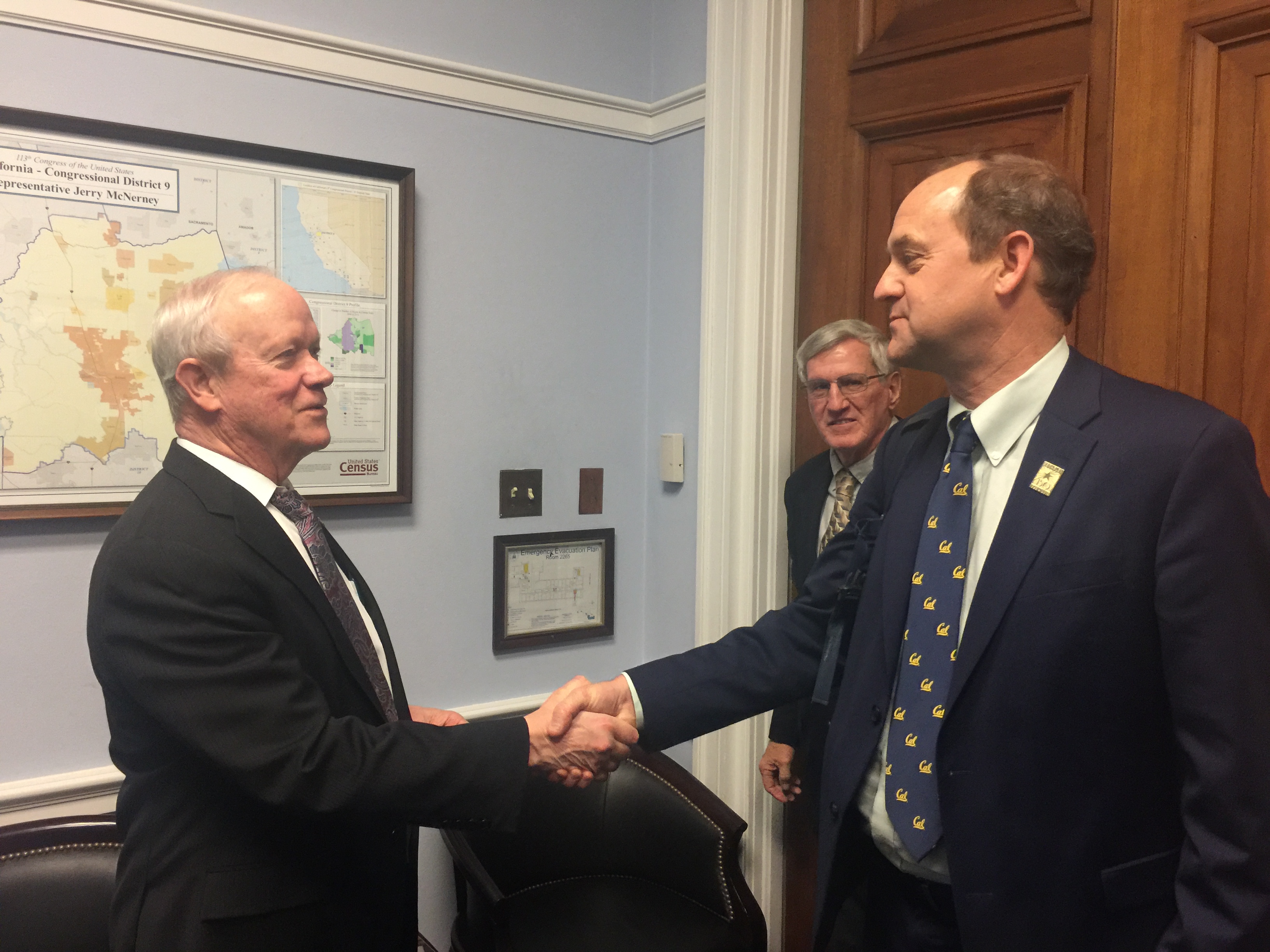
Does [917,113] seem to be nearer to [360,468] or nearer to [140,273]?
[360,468]

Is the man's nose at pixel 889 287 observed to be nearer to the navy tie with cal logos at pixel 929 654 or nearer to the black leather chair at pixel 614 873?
the navy tie with cal logos at pixel 929 654

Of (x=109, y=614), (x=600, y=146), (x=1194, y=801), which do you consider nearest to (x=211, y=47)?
(x=600, y=146)

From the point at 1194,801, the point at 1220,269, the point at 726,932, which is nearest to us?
the point at 1194,801

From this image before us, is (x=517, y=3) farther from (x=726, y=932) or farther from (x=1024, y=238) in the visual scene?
(x=726, y=932)

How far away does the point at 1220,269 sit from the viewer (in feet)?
5.44

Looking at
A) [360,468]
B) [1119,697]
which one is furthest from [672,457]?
[1119,697]

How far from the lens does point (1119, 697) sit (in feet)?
3.72

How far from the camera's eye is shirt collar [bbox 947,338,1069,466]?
1.28m

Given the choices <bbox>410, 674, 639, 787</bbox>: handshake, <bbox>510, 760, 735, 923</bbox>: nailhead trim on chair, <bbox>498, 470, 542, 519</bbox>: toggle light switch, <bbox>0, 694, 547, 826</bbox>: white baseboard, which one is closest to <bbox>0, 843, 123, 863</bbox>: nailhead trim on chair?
<bbox>0, 694, 547, 826</bbox>: white baseboard

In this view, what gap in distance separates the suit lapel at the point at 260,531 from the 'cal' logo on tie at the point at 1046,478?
3.40 ft

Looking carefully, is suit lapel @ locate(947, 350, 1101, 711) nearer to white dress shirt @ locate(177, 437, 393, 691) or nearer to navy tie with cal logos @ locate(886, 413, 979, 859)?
navy tie with cal logos @ locate(886, 413, 979, 859)

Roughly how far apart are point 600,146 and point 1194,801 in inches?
88.9

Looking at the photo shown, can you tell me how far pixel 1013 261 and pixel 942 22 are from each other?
3.64ft

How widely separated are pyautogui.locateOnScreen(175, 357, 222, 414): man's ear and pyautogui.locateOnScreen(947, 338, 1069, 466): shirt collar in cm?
117
